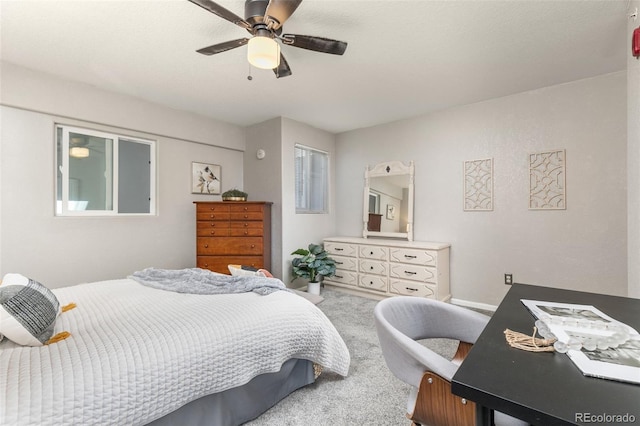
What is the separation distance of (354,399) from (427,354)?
3.21 ft

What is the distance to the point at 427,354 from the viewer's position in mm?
1019

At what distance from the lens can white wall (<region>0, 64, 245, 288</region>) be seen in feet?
8.82

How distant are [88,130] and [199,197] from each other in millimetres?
1463

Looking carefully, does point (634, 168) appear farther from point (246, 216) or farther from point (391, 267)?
point (246, 216)

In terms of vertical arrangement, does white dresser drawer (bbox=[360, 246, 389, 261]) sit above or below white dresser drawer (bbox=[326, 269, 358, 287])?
above

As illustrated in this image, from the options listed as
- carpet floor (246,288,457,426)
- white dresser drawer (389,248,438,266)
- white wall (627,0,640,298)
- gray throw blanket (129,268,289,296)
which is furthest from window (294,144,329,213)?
white wall (627,0,640,298)

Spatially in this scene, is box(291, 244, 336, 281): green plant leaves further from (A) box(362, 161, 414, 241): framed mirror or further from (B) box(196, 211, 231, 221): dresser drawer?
(B) box(196, 211, 231, 221): dresser drawer

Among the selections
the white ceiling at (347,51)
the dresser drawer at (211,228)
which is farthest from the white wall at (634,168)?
the dresser drawer at (211,228)

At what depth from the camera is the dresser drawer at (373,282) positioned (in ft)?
12.4

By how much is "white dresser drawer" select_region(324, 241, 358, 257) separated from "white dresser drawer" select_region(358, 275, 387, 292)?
0.38 meters

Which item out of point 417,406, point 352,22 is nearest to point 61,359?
point 417,406

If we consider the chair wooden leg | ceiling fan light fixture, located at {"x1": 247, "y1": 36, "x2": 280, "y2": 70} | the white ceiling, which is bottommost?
the chair wooden leg

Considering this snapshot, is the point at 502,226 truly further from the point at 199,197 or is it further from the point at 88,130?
the point at 88,130

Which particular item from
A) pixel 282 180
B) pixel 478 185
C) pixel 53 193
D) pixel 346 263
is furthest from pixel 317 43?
pixel 53 193
